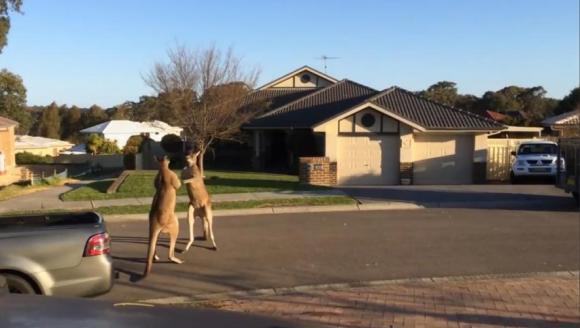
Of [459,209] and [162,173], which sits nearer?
[162,173]

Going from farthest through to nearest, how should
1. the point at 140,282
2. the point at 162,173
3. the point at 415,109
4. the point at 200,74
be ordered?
1. the point at 200,74
2. the point at 415,109
3. the point at 162,173
4. the point at 140,282

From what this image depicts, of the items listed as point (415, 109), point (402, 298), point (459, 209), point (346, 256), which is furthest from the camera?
point (415, 109)

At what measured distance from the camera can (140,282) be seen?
8156mm

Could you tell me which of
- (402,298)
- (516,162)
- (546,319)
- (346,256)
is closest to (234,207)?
(346,256)

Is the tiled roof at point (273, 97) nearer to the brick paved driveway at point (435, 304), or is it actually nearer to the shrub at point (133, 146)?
the shrub at point (133, 146)

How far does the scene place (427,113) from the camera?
26.7 metres

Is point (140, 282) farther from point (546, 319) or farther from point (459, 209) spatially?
point (459, 209)

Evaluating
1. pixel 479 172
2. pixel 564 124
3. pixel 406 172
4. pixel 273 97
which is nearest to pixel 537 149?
pixel 479 172

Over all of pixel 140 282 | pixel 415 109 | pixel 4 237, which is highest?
pixel 415 109

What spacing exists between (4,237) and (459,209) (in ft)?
38.3

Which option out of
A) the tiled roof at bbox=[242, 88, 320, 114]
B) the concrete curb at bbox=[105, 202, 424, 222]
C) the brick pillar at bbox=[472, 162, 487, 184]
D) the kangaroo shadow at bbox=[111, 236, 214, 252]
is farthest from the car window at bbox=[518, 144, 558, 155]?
the kangaroo shadow at bbox=[111, 236, 214, 252]

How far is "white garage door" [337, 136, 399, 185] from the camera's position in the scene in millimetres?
24562

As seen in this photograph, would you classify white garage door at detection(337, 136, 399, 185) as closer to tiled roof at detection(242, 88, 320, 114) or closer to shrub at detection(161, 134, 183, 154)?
tiled roof at detection(242, 88, 320, 114)

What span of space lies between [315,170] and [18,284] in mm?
15964
